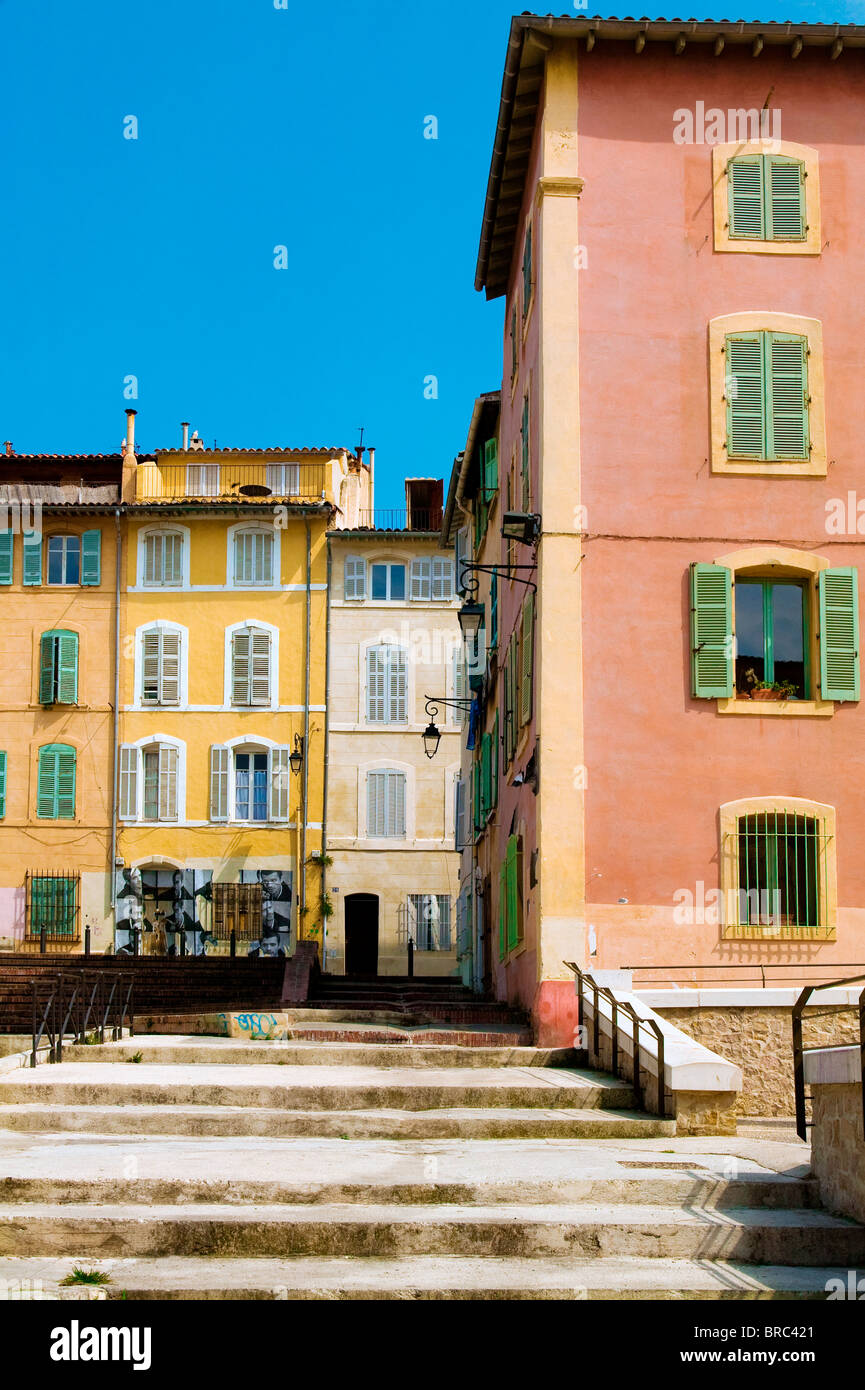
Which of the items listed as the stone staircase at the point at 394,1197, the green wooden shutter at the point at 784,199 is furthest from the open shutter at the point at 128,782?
the stone staircase at the point at 394,1197

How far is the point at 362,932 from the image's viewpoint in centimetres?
4138

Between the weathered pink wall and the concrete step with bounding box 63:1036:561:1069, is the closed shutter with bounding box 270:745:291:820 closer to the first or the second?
the weathered pink wall

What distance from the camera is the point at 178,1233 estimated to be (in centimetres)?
802

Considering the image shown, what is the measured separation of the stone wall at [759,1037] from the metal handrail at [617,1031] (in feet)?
2.62

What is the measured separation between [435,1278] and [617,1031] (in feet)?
21.5

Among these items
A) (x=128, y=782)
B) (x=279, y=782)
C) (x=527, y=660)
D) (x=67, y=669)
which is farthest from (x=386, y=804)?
(x=527, y=660)

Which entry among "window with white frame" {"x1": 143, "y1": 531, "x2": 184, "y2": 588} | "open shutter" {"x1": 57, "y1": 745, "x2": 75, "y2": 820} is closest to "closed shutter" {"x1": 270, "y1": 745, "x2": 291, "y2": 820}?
"open shutter" {"x1": 57, "y1": 745, "x2": 75, "y2": 820}

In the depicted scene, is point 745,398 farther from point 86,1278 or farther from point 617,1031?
point 86,1278

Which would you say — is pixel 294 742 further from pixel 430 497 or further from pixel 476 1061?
pixel 476 1061

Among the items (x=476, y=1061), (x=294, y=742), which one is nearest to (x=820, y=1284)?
(x=476, y=1061)

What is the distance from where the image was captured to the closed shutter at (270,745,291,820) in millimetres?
41312

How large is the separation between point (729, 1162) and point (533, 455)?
408 inches

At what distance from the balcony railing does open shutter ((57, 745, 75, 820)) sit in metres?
7.46

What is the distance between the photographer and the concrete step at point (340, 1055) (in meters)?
15.1
